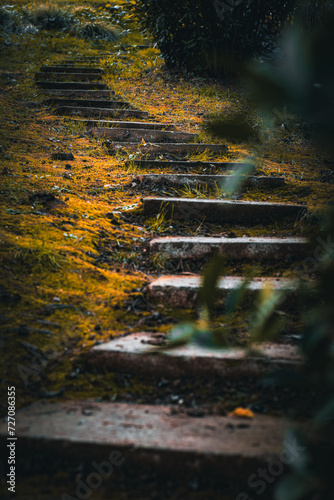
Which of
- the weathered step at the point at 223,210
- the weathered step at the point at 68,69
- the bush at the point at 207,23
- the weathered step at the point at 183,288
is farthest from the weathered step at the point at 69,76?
the weathered step at the point at 183,288

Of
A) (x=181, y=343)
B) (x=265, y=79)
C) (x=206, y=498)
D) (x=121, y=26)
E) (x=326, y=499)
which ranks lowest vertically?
(x=206, y=498)

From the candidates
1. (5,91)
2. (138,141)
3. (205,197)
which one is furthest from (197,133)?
(5,91)

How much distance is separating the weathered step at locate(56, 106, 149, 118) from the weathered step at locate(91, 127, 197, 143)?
2.76ft

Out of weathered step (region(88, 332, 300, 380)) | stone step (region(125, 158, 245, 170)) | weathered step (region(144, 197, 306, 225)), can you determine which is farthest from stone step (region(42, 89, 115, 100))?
weathered step (region(88, 332, 300, 380))

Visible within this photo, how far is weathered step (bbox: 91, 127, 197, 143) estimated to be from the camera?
15.1 feet

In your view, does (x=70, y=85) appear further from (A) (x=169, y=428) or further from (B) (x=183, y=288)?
(A) (x=169, y=428)

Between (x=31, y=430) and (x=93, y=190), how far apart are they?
2.25 m

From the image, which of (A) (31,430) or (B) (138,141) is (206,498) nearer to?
(A) (31,430)

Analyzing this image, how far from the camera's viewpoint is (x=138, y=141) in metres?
4.61

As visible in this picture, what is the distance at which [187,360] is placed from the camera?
1604 millimetres

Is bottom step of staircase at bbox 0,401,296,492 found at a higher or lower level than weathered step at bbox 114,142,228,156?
lower

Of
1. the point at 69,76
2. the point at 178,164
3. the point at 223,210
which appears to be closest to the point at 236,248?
the point at 223,210

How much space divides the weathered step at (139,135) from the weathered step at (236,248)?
249 cm

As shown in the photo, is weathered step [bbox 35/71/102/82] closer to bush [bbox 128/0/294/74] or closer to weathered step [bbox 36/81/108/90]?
weathered step [bbox 36/81/108/90]
